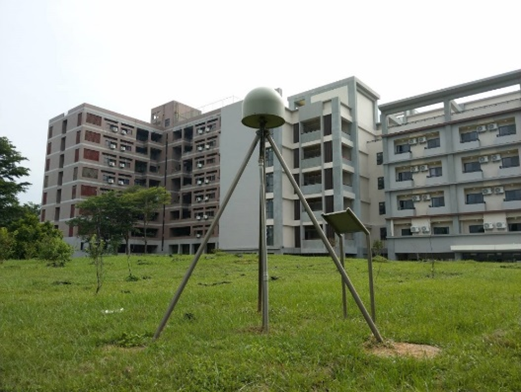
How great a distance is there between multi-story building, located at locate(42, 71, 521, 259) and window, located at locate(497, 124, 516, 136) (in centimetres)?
8

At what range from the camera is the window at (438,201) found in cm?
3883

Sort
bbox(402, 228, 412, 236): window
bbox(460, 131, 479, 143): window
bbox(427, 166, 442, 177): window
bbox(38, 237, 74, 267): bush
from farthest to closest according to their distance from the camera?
bbox(402, 228, 412, 236): window
bbox(427, 166, 442, 177): window
bbox(460, 131, 479, 143): window
bbox(38, 237, 74, 267): bush

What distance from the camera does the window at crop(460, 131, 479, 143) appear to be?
37741 millimetres

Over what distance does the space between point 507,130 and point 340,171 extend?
14481 mm

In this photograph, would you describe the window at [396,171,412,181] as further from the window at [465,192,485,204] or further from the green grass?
the green grass

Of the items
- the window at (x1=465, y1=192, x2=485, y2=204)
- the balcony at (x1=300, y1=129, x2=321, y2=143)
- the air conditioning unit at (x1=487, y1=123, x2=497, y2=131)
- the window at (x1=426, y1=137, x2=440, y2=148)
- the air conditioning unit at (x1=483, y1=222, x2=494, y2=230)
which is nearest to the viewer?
the air conditioning unit at (x1=483, y1=222, x2=494, y2=230)

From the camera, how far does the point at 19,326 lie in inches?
273

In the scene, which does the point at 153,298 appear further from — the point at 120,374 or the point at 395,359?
the point at 395,359

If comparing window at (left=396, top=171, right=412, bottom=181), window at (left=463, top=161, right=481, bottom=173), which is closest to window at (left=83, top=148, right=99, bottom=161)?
window at (left=396, top=171, right=412, bottom=181)

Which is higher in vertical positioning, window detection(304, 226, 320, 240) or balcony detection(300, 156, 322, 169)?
balcony detection(300, 156, 322, 169)

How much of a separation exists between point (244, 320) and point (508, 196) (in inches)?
1401

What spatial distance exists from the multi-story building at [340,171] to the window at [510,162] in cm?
9

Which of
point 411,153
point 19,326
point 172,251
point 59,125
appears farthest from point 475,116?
point 59,125

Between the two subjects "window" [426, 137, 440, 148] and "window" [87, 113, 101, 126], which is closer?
"window" [426, 137, 440, 148]
